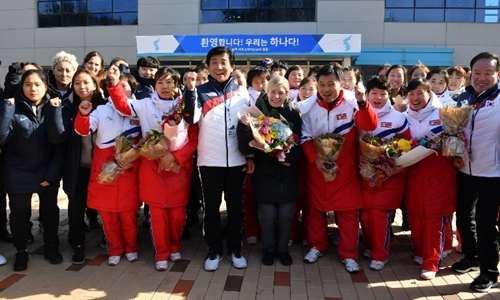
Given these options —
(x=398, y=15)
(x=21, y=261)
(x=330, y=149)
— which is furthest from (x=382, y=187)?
(x=398, y=15)

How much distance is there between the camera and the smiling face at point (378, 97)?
388cm

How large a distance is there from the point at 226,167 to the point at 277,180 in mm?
517

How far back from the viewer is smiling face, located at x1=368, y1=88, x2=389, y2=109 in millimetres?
3885

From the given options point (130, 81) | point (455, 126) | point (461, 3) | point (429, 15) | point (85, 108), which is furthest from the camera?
point (429, 15)

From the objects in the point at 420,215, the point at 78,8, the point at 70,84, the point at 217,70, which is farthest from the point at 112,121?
the point at 78,8

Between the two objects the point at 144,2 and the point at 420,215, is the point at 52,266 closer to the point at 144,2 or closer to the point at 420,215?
the point at 420,215

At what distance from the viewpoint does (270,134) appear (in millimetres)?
3639

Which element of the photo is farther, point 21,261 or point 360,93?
point 21,261

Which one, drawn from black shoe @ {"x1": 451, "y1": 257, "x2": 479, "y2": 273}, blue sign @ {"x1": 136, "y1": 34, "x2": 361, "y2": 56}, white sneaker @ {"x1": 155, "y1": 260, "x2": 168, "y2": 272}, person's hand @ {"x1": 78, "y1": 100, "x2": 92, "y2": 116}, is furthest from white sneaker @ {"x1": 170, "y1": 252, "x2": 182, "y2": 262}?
blue sign @ {"x1": 136, "y1": 34, "x2": 361, "y2": 56}

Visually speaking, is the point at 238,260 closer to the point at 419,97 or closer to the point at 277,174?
the point at 277,174

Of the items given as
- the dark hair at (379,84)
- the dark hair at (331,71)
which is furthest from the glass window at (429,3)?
the dark hair at (331,71)

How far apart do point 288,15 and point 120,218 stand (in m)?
15.0

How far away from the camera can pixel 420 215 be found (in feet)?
12.5

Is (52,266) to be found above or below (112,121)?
below
